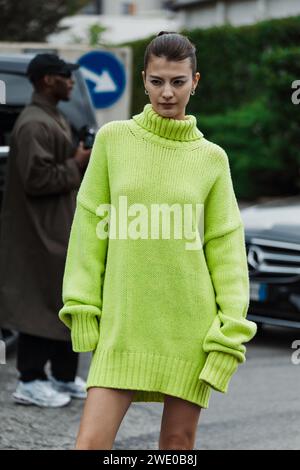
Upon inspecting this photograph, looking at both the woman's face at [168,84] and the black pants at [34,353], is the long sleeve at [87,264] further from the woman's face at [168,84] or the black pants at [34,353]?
the black pants at [34,353]

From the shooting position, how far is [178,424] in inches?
154

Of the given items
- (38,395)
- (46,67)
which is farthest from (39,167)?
(38,395)

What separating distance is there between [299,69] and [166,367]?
708 inches

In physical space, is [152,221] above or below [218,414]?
above

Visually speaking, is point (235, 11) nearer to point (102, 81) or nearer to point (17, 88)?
point (102, 81)

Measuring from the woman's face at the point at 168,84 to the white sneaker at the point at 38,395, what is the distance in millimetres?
3316

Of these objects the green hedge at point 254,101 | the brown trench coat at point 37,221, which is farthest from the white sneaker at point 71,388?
the green hedge at point 254,101

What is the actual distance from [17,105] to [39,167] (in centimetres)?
149

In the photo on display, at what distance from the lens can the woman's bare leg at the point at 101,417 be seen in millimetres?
3750

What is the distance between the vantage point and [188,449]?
3912 mm

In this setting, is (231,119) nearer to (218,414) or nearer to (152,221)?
(218,414)
